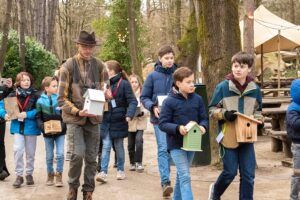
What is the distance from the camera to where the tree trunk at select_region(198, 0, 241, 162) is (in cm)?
899

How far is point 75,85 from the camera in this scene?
668cm

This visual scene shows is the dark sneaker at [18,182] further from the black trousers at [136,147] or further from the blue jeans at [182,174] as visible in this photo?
the blue jeans at [182,174]

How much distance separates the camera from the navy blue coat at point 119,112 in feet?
28.3

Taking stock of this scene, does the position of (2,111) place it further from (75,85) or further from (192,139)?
(192,139)

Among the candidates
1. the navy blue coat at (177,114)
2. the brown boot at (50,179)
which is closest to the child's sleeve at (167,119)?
the navy blue coat at (177,114)

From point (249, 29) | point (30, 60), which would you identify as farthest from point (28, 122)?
point (30, 60)

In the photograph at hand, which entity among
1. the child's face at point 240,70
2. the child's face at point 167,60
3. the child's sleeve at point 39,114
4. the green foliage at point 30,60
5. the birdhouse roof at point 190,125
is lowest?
the birdhouse roof at point 190,125

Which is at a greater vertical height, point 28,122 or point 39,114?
point 39,114

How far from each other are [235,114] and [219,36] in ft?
10.5

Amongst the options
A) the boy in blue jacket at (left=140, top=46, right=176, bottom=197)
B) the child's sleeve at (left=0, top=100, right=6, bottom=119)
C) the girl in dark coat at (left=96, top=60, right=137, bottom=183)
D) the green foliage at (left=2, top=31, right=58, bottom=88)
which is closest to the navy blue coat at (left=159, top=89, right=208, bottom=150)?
the boy in blue jacket at (left=140, top=46, right=176, bottom=197)

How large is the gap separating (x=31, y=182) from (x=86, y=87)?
2294 millimetres

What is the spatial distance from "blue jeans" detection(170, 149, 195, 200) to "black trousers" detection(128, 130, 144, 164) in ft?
11.2

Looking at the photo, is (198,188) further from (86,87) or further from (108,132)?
(86,87)

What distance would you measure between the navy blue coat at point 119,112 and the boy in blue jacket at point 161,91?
0.95 meters
